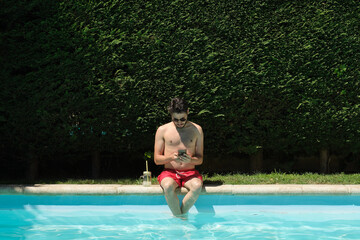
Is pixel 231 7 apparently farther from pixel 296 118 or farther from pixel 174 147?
pixel 174 147

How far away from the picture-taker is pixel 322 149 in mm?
6895

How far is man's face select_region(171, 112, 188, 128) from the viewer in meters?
5.07

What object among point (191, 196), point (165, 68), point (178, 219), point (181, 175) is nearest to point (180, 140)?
point (181, 175)

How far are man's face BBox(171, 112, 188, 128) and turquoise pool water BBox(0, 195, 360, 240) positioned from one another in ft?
3.36

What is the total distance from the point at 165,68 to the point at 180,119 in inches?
58.0

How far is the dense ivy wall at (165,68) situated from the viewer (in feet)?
20.5

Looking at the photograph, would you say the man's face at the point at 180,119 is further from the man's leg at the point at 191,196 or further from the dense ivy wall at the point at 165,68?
the dense ivy wall at the point at 165,68

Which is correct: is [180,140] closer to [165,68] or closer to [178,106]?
[178,106]

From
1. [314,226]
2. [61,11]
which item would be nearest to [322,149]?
[314,226]

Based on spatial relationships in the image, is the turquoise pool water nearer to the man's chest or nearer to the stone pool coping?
the stone pool coping

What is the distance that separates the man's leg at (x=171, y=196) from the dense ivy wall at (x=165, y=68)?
1632 millimetres

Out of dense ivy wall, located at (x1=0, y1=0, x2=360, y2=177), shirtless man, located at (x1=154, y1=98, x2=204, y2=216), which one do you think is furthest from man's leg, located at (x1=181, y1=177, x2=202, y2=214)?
dense ivy wall, located at (x1=0, y1=0, x2=360, y2=177)

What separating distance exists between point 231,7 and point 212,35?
1.74 ft

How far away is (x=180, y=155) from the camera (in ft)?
16.5
